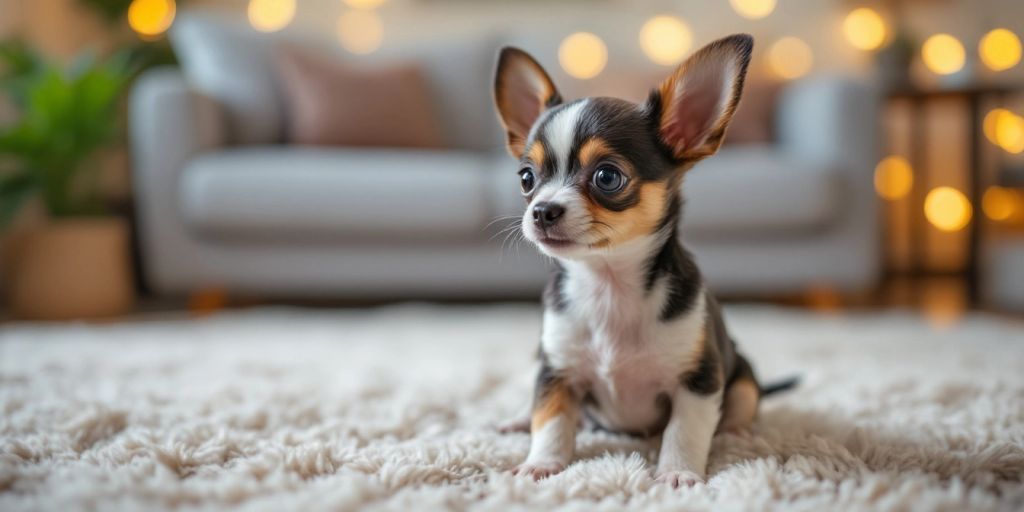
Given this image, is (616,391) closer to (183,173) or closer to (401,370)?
(401,370)

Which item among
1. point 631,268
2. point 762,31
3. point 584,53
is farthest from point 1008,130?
point 631,268

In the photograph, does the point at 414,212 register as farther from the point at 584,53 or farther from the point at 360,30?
the point at 360,30

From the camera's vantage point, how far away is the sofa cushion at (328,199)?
8.73ft

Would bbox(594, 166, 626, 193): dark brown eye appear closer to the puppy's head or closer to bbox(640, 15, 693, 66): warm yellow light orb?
the puppy's head

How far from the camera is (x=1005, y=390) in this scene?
1469mm

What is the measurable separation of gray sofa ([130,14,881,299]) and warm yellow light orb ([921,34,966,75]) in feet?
5.92

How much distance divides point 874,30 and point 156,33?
4323mm

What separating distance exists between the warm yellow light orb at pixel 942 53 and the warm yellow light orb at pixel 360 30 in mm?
3325

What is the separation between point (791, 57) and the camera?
4371 millimetres

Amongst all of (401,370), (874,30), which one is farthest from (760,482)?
(874,30)

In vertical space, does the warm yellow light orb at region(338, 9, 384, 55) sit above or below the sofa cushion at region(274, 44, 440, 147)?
above

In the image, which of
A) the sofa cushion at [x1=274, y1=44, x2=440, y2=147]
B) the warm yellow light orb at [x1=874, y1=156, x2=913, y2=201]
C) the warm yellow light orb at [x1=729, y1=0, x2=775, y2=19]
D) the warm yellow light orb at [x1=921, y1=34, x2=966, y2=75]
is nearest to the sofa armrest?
the sofa cushion at [x1=274, y1=44, x2=440, y2=147]

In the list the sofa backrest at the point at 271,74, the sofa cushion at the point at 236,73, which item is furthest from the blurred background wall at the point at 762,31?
the sofa cushion at the point at 236,73

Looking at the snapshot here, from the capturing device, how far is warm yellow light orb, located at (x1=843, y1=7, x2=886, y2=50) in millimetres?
4270
